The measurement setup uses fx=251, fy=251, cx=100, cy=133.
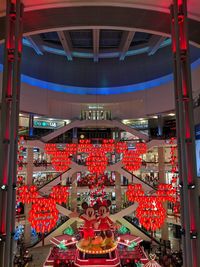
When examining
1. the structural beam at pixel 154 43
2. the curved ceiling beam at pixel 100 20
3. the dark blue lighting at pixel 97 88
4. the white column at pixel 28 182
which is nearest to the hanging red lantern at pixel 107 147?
the white column at pixel 28 182

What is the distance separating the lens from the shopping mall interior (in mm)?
4184

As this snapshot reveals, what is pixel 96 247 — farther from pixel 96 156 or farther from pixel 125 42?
pixel 125 42

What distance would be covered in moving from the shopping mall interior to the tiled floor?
5cm

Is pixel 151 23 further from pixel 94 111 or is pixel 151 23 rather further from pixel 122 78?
pixel 94 111

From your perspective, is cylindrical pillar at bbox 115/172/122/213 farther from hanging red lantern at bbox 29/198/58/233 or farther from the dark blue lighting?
hanging red lantern at bbox 29/198/58/233

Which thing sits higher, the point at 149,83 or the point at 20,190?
the point at 149,83

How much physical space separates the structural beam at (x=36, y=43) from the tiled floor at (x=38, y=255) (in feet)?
38.6

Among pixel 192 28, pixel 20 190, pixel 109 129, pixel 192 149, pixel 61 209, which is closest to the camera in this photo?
pixel 192 149

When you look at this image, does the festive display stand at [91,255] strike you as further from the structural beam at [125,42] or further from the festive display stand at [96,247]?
the structural beam at [125,42]

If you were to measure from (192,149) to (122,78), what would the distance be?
582 inches

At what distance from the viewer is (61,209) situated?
15.1 metres

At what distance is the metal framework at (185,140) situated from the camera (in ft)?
12.8

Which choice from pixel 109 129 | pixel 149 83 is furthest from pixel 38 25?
pixel 109 129

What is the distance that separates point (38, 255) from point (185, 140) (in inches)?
481
